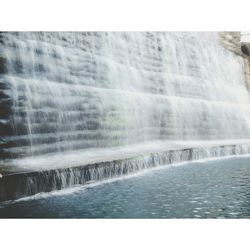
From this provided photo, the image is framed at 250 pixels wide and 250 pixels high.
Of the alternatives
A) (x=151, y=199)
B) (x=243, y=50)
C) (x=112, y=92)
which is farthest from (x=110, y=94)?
(x=243, y=50)

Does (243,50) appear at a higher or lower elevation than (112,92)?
higher

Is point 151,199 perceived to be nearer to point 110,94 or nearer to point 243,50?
point 110,94

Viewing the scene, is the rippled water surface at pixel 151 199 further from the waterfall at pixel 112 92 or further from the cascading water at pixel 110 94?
the waterfall at pixel 112 92

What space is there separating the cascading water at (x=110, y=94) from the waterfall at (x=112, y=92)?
0.01 metres

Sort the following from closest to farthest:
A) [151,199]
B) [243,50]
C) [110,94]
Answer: [151,199] < [110,94] < [243,50]

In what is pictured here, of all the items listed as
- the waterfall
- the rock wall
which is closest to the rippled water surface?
the waterfall

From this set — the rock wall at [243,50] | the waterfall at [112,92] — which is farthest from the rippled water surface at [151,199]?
the rock wall at [243,50]

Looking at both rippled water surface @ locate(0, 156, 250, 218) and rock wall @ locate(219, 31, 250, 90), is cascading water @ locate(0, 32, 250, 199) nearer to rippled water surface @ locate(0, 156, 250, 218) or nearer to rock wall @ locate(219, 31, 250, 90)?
rock wall @ locate(219, 31, 250, 90)

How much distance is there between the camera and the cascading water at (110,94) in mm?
5324

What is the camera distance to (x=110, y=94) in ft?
22.5

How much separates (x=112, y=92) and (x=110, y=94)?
90mm

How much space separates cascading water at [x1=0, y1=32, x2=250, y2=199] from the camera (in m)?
5.32

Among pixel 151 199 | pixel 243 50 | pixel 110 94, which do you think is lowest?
pixel 151 199
